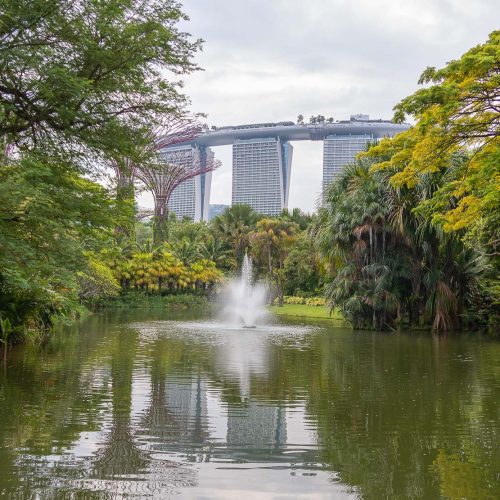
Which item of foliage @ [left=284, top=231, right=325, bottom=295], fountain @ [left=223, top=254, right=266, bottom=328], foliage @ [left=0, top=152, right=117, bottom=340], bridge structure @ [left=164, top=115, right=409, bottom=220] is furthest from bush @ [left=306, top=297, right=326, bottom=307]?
bridge structure @ [left=164, top=115, right=409, bottom=220]

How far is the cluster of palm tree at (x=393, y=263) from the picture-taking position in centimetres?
2644

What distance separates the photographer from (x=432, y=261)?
88.0 ft

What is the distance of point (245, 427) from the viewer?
25.3 ft

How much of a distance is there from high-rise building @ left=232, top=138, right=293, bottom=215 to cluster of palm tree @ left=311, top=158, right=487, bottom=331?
106706 mm

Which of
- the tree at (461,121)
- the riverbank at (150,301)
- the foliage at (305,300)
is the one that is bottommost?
the riverbank at (150,301)

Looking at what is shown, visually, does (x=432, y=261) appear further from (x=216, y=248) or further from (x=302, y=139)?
(x=302, y=139)

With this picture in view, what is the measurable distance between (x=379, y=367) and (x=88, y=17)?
9345 millimetres

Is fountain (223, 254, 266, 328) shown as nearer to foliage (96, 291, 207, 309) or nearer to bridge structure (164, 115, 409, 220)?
foliage (96, 291, 207, 309)

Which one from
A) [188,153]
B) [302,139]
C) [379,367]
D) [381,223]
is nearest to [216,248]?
[188,153]

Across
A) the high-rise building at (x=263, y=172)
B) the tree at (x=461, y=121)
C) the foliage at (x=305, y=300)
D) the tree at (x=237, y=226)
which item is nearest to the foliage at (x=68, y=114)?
the tree at (x=461, y=121)

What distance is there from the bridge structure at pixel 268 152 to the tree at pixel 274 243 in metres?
67.4

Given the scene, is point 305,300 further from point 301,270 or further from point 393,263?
point 393,263

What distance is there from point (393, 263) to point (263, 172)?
115 m

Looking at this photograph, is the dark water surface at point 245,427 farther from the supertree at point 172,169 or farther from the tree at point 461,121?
the supertree at point 172,169
